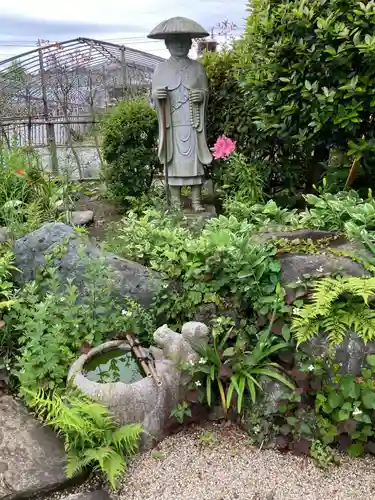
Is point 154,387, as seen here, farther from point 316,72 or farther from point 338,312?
point 316,72

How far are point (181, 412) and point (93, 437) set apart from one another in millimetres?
451

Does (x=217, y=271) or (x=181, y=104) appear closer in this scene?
(x=217, y=271)

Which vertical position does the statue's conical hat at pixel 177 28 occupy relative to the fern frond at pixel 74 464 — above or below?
above

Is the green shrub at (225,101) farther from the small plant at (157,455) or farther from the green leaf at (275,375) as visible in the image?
the small plant at (157,455)

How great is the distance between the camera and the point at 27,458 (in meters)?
2.34

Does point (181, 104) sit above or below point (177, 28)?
below

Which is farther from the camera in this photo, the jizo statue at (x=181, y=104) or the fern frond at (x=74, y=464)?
the jizo statue at (x=181, y=104)

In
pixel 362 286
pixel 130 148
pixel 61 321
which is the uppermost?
pixel 130 148

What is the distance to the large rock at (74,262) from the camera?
3.09m

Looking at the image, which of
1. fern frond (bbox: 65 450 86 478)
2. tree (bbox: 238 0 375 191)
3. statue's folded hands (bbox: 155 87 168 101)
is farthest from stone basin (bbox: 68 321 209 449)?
statue's folded hands (bbox: 155 87 168 101)

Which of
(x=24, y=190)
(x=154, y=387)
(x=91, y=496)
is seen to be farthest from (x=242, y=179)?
(x=91, y=496)

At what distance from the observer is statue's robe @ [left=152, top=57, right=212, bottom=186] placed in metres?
4.98

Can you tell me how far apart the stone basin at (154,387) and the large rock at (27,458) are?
1.03ft

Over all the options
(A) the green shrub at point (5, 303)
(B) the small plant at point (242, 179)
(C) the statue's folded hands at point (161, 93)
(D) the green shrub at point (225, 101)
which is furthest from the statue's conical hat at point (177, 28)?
(A) the green shrub at point (5, 303)
